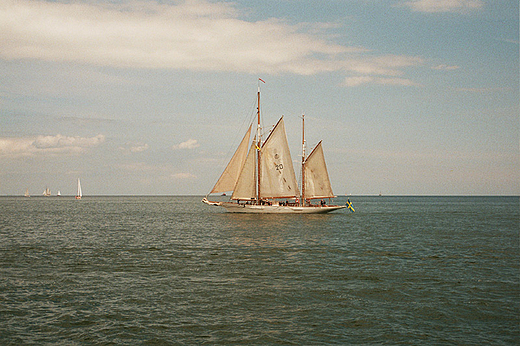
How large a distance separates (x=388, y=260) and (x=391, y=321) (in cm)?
1619

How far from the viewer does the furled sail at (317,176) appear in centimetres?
9044

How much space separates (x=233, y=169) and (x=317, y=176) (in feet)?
60.3

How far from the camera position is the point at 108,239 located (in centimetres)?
4931

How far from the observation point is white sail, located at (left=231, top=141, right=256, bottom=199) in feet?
274

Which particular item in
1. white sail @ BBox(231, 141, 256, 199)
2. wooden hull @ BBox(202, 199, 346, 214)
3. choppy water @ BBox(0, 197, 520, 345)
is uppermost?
white sail @ BBox(231, 141, 256, 199)

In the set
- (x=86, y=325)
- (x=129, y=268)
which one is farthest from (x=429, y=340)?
(x=129, y=268)

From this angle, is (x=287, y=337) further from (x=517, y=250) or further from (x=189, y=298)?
(x=517, y=250)

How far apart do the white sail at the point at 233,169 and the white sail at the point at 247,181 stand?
1349mm

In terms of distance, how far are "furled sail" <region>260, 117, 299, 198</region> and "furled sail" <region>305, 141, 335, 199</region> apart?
19.5 feet

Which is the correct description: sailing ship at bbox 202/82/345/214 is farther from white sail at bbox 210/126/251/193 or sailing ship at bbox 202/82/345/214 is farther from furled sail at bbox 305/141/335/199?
furled sail at bbox 305/141/335/199

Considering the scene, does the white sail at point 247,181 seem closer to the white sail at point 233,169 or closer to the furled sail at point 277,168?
the white sail at point 233,169

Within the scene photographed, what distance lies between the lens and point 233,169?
Answer: 278 feet

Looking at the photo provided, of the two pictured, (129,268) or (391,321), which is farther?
(129,268)

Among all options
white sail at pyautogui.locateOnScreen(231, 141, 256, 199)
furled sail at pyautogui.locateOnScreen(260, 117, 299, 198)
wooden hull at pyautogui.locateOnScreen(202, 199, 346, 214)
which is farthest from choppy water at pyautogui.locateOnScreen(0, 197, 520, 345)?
wooden hull at pyautogui.locateOnScreen(202, 199, 346, 214)
